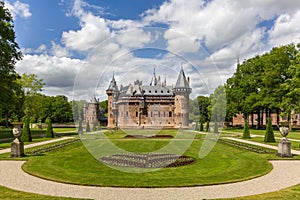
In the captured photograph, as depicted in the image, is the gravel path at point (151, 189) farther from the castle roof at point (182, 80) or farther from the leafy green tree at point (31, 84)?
the leafy green tree at point (31, 84)

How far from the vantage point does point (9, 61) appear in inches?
1132

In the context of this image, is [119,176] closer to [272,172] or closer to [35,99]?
[272,172]

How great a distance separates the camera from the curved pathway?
8008 millimetres

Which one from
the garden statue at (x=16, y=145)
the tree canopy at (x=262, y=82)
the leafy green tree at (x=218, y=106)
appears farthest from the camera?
the tree canopy at (x=262, y=82)

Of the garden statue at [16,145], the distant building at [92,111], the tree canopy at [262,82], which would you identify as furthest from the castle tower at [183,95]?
the tree canopy at [262,82]

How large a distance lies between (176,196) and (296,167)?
719 cm

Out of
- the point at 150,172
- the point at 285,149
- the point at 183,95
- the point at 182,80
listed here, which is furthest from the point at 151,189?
the point at 183,95

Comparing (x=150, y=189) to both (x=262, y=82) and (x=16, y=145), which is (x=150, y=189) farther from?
(x=262, y=82)

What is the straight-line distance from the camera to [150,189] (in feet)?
28.5

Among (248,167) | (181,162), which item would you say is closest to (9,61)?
(181,162)

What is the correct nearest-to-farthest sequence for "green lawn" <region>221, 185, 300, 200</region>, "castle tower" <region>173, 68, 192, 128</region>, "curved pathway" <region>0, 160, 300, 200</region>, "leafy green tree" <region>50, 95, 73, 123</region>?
1. "green lawn" <region>221, 185, 300, 200</region>
2. "curved pathway" <region>0, 160, 300, 200</region>
3. "castle tower" <region>173, 68, 192, 128</region>
4. "leafy green tree" <region>50, 95, 73, 123</region>

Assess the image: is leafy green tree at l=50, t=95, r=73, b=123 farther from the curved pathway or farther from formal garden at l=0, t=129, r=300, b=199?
the curved pathway

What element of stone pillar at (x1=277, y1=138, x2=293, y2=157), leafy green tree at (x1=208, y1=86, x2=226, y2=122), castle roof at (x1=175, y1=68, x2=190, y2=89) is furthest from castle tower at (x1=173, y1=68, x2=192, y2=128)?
stone pillar at (x1=277, y1=138, x2=293, y2=157)

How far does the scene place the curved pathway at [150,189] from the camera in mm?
8008
